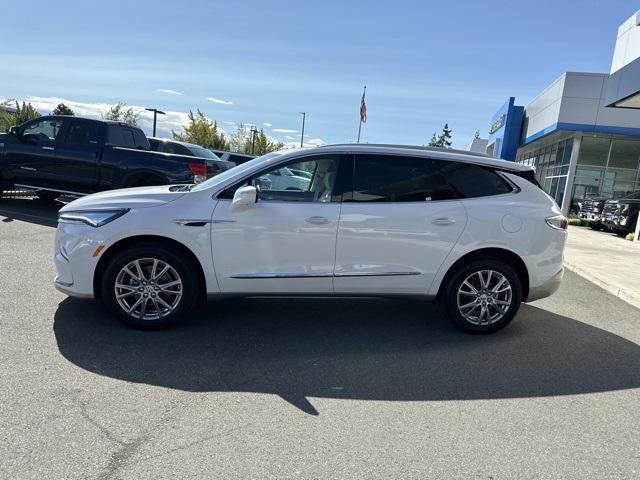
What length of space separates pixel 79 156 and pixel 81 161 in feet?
0.37

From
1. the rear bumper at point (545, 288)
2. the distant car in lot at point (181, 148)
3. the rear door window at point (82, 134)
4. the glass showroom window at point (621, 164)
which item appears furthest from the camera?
the glass showroom window at point (621, 164)

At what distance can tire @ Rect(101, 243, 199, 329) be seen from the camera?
4.81 m

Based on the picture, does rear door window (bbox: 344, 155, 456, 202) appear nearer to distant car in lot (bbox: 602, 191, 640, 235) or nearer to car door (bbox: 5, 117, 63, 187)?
car door (bbox: 5, 117, 63, 187)

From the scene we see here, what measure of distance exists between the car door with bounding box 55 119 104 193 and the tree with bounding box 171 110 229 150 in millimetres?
38182

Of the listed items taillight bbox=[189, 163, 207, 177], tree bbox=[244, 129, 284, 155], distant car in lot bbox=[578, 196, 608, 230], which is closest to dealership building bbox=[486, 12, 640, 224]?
distant car in lot bbox=[578, 196, 608, 230]

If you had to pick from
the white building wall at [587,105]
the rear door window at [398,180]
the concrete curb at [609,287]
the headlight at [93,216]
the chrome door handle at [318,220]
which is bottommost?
the concrete curb at [609,287]

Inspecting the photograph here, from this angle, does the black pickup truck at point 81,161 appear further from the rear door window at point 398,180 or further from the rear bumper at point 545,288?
the rear bumper at point 545,288

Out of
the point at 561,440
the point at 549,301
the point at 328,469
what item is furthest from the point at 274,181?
the point at 549,301

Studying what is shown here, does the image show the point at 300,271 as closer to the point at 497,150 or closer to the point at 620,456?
the point at 620,456

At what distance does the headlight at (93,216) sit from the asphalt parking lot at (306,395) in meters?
0.95

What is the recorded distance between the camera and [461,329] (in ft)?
17.6

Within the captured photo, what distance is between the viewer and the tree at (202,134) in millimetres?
48969

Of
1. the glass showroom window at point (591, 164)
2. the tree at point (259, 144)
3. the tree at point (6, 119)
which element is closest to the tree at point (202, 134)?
the tree at point (259, 144)

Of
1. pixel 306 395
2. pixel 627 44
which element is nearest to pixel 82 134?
pixel 306 395
